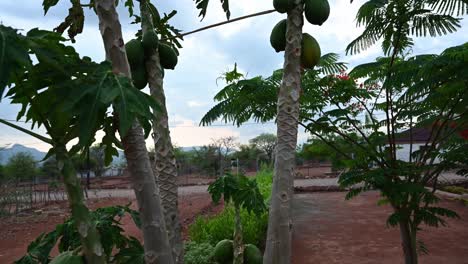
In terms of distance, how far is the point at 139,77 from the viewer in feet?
5.26

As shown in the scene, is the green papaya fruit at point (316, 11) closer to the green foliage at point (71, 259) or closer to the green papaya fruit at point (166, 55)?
the green papaya fruit at point (166, 55)

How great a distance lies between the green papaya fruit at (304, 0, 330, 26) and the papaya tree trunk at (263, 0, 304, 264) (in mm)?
137

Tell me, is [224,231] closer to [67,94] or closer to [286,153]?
[286,153]

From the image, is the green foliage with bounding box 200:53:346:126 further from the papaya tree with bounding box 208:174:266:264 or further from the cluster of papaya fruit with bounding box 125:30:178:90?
the cluster of papaya fruit with bounding box 125:30:178:90

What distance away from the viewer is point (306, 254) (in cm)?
695

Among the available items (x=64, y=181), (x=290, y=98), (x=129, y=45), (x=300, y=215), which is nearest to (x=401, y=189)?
(x=290, y=98)

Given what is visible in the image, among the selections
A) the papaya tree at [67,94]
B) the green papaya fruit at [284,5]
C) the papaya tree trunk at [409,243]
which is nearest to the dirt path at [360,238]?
the papaya tree trunk at [409,243]

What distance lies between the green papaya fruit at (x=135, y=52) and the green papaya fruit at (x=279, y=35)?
548 millimetres

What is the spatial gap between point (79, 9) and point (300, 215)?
32.8 feet

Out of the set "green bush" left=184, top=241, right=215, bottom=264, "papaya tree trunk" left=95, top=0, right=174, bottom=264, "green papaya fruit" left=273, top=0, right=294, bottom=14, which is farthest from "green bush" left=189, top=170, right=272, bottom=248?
"papaya tree trunk" left=95, top=0, right=174, bottom=264

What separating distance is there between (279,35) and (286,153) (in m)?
0.59

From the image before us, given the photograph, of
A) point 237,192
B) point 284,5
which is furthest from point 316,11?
point 237,192

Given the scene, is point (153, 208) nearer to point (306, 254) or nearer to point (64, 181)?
point (64, 181)

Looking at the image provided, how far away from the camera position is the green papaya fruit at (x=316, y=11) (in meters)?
1.57
